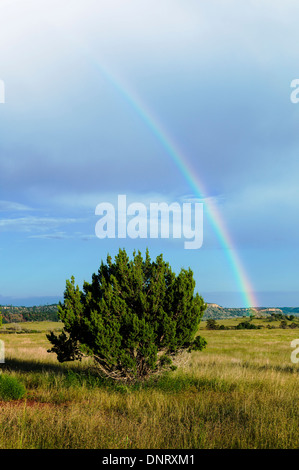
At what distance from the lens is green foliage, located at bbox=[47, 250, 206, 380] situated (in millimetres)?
12016

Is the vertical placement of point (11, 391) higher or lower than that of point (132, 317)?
lower

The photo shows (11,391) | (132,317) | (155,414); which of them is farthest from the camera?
(132,317)

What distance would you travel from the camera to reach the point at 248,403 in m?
9.62

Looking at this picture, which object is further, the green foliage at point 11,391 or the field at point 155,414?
the green foliage at point 11,391

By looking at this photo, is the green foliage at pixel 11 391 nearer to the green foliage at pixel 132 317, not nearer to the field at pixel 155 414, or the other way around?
the field at pixel 155 414

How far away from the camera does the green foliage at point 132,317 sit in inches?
473

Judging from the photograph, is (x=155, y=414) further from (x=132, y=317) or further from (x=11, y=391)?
(x=11, y=391)

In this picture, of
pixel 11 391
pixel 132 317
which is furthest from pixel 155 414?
pixel 11 391

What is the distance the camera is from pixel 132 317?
12.2m

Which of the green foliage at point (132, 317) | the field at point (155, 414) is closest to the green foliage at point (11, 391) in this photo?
the field at point (155, 414)

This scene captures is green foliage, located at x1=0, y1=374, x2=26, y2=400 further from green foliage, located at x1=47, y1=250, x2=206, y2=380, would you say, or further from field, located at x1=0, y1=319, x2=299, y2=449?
green foliage, located at x1=47, y1=250, x2=206, y2=380

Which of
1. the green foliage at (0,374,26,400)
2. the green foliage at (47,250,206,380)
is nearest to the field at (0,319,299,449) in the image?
the green foliage at (0,374,26,400)
